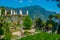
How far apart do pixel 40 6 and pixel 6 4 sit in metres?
0.83

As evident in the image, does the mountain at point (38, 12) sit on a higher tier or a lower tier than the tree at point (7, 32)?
higher

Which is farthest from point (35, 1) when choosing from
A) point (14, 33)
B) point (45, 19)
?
point (14, 33)

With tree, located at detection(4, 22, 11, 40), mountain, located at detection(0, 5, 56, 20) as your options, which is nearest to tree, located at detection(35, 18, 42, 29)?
mountain, located at detection(0, 5, 56, 20)

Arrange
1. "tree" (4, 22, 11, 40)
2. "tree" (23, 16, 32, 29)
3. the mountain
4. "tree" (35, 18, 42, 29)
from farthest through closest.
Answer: "tree" (23, 16, 32, 29), "tree" (35, 18, 42, 29), the mountain, "tree" (4, 22, 11, 40)

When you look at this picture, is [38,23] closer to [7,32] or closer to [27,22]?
[27,22]

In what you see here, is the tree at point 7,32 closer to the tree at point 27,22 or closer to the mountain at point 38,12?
the mountain at point 38,12

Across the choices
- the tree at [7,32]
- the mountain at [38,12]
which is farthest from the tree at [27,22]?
the tree at [7,32]

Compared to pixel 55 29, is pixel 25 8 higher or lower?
higher

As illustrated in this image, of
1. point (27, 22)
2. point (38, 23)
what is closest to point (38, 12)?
point (38, 23)

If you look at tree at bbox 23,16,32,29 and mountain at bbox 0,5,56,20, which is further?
tree at bbox 23,16,32,29

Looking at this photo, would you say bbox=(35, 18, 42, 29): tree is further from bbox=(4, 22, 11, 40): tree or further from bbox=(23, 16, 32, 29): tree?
bbox=(4, 22, 11, 40): tree

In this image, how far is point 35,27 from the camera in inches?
257

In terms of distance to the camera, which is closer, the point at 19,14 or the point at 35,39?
the point at 35,39

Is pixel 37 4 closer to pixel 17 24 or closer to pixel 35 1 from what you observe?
pixel 35 1
